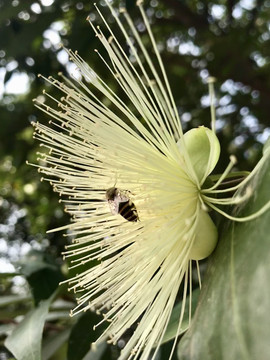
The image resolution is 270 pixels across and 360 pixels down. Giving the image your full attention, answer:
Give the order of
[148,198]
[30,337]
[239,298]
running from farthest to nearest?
[30,337]
[148,198]
[239,298]

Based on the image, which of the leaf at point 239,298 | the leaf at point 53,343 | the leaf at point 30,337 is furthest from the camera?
the leaf at point 53,343

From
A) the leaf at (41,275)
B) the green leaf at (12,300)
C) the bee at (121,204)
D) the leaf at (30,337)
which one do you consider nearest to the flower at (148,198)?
the bee at (121,204)

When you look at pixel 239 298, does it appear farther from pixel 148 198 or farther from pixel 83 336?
pixel 83 336

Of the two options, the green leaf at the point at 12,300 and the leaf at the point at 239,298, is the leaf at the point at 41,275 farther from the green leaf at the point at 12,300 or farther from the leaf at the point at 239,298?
the leaf at the point at 239,298

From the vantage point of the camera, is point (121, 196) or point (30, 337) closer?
point (121, 196)

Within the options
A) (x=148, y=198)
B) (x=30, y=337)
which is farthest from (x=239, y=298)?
(x=30, y=337)

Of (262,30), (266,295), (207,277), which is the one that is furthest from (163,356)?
(262,30)
